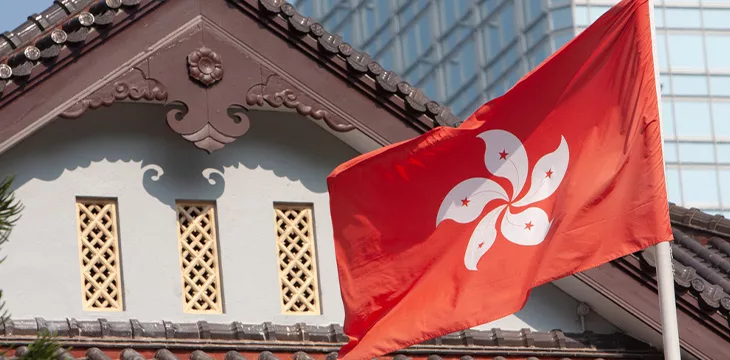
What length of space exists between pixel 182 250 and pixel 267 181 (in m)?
1.07

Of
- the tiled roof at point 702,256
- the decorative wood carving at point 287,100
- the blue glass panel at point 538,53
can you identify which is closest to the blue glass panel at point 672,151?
the blue glass panel at point 538,53

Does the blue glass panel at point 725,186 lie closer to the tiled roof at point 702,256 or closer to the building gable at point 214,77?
the tiled roof at point 702,256

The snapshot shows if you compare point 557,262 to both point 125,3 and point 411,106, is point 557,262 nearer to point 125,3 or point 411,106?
point 411,106

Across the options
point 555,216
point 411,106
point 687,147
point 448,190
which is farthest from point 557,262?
point 687,147

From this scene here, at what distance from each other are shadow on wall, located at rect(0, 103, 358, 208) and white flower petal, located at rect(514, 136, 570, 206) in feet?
11.2

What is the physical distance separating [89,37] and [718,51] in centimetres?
5913

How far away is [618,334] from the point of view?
18.9 m

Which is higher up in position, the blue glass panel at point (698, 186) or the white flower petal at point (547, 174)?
the blue glass panel at point (698, 186)

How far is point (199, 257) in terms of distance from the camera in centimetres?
1809

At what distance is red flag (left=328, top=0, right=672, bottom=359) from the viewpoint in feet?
49.1

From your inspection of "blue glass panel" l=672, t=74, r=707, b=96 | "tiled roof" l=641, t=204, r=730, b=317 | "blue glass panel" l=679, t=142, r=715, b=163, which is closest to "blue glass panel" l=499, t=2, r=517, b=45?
"blue glass panel" l=672, t=74, r=707, b=96

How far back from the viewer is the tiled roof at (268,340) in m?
16.8

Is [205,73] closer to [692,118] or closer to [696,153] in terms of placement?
[696,153]

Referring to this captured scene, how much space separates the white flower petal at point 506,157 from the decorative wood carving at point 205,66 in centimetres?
284
